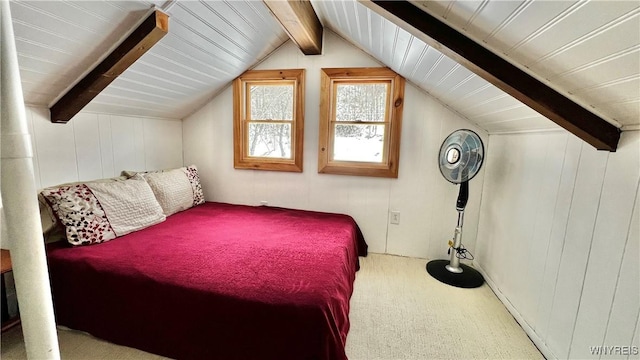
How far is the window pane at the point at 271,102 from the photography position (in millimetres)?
2842

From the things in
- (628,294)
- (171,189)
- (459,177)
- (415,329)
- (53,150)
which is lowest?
(415,329)

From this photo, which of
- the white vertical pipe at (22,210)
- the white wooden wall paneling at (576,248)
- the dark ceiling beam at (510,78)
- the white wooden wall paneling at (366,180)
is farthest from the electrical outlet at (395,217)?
the white vertical pipe at (22,210)

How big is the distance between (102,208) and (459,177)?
2.68 meters

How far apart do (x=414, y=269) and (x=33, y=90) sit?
309cm

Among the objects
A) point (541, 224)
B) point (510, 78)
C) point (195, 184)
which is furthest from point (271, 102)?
point (541, 224)

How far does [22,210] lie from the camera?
0.72 m

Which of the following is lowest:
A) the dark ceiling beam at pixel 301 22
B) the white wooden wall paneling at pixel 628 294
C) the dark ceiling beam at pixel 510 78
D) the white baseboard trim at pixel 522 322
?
the white baseboard trim at pixel 522 322

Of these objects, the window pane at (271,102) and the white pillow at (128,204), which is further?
the window pane at (271,102)

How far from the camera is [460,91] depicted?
1.95 metres

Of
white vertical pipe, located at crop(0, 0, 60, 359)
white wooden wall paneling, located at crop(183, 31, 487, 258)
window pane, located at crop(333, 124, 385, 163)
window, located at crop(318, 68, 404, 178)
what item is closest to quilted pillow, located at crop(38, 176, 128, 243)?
white vertical pipe, located at crop(0, 0, 60, 359)

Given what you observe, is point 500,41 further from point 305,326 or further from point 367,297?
point 367,297

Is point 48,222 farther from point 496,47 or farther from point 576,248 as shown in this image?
point 576,248

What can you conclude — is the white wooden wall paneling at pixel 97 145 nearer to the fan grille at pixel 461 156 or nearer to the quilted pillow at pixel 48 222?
the quilted pillow at pixel 48 222

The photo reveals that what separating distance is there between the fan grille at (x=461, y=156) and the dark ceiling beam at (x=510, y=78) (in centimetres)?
89
